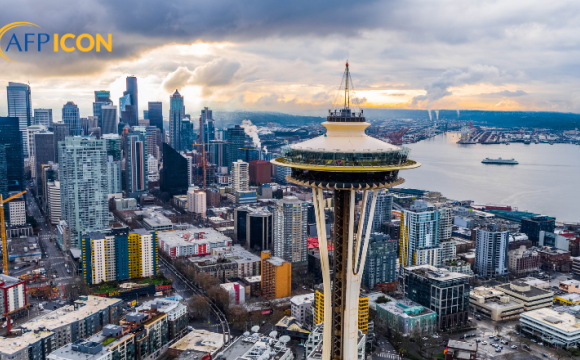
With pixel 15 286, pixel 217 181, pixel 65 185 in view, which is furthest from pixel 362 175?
pixel 217 181

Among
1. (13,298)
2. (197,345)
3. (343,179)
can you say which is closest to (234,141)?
(13,298)

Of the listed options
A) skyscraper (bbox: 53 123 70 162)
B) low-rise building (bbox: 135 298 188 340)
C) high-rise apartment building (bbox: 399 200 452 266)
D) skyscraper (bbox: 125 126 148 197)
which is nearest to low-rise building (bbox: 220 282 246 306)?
low-rise building (bbox: 135 298 188 340)

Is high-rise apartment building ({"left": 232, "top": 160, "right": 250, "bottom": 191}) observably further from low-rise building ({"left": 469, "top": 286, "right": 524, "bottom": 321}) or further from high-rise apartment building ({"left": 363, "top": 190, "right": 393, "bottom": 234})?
low-rise building ({"left": 469, "top": 286, "right": 524, "bottom": 321})

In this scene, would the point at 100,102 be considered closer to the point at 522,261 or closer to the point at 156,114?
the point at 156,114

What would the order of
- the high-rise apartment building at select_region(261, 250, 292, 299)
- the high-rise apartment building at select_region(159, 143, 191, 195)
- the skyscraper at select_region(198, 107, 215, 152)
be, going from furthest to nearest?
the skyscraper at select_region(198, 107, 215, 152) < the high-rise apartment building at select_region(159, 143, 191, 195) < the high-rise apartment building at select_region(261, 250, 292, 299)

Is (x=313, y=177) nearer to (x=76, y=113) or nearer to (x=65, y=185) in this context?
(x=65, y=185)

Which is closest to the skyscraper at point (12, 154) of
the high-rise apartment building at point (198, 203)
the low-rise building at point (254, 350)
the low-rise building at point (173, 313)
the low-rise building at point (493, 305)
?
the high-rise apartment building at point (198, 203)

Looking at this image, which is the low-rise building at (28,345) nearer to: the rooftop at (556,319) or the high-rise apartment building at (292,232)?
the high-rise apartment building at (292,232)

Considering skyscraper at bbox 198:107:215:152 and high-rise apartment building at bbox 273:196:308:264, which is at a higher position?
skyscraper at bbox 198:107:215:152
